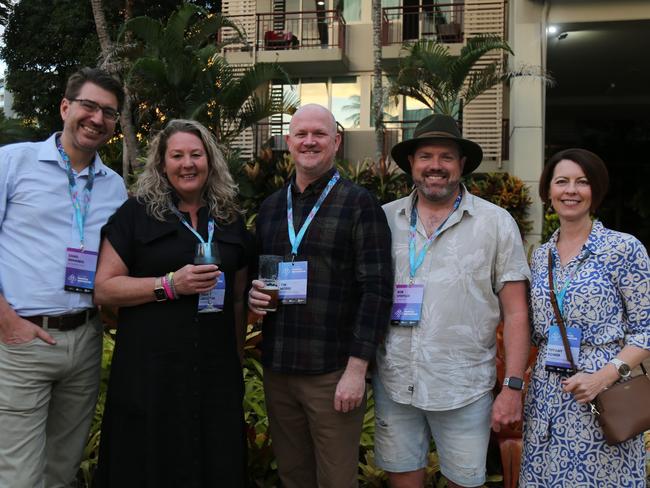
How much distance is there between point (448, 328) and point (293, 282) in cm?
72

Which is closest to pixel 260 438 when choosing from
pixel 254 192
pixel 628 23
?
pixel 254 192

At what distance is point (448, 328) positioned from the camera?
8.74 feet

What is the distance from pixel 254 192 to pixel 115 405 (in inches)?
369

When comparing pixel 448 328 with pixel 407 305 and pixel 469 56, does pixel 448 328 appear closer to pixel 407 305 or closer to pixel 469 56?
pixel 407 305

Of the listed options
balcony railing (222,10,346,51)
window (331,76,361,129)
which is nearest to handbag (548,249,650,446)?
window (331,76,361,129)

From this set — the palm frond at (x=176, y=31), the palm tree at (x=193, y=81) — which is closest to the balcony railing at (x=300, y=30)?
the palm tree at (x=193, y=81)

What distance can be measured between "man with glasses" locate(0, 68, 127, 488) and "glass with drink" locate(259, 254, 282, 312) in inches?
30.4

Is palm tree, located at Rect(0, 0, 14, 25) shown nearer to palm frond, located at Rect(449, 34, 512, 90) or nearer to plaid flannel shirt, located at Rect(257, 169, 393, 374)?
palm frond, located at Rect(449, 34, 512, 90)

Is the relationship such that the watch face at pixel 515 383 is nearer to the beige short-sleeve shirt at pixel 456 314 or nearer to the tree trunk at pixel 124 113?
the beige short-sleeve shirt at pixel 456 314

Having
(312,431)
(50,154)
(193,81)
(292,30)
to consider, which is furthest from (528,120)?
(50,154)

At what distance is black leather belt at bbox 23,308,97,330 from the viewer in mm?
2609

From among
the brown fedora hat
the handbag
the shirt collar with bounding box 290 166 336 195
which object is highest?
the brown fedora hat

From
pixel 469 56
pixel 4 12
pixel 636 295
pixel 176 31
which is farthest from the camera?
pixel 4 12

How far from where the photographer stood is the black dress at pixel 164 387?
255 cm
